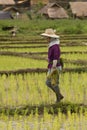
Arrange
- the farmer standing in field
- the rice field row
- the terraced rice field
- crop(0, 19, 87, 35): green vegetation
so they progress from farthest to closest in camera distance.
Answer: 1. crop(0, 19, 87, 35): green vegetation
2. the rice field row
3. the farmer standing in field
4. the terraced rice field

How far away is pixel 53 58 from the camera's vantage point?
741cm

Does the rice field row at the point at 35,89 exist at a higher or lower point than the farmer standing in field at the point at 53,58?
lower

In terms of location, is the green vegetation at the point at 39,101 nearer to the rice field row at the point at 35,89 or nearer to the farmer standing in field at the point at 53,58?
the rice field row at the point at 35,89

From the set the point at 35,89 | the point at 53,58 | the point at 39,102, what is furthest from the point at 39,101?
the point at 35,89

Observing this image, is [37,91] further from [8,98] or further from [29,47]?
[29,47]

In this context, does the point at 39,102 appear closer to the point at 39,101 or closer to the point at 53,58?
the point at 39,101

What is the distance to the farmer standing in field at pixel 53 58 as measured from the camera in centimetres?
736

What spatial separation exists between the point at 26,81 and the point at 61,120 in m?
2.96

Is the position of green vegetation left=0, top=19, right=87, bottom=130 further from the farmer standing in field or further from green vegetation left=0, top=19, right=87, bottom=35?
green vegetation left=0, top=19, right=87, bottom=35

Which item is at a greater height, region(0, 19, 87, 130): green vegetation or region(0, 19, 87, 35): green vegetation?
region(0, 19, 87, 130): green vegetation

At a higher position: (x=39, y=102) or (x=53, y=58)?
(x=53, y=58)

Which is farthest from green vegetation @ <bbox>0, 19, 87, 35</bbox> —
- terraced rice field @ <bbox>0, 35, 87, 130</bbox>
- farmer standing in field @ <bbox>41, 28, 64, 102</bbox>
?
farmer standing in field @ <bbox>41, 28, 64, 102</bbox>

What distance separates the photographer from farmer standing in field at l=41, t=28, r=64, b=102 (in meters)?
7.36

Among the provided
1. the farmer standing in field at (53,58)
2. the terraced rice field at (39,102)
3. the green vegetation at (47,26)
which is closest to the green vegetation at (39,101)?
the terraced rice field at (39,102)
